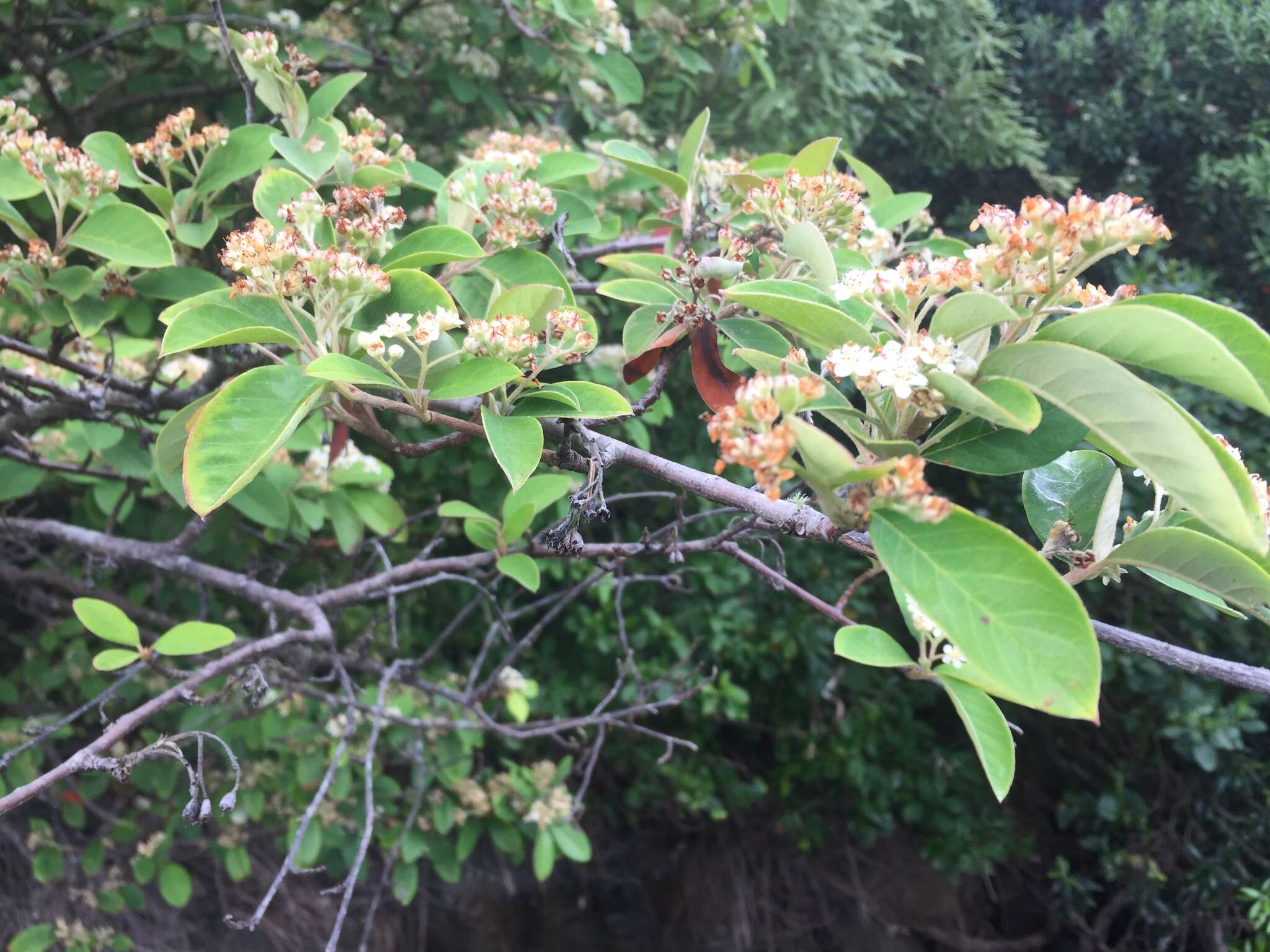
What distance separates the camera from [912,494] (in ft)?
1.84

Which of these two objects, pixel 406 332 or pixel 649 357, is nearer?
pixel 406 332

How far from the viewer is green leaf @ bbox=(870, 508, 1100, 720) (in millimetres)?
516

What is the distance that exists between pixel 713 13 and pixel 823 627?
2.22 m

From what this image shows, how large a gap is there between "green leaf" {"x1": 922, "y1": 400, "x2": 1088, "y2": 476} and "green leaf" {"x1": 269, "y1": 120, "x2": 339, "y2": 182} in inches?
35.4

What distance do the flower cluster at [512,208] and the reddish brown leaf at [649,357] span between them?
229 millimetres

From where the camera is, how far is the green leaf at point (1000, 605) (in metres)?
0.52

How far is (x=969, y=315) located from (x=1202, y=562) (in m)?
0.27

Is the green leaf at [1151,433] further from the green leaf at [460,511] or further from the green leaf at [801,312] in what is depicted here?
the green leaf at [460,511]

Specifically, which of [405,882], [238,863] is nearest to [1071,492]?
[405,882]

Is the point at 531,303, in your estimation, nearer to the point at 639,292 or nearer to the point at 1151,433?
the point at 639,292

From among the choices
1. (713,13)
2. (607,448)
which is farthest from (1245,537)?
(713,13)

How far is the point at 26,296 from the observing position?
1.17m

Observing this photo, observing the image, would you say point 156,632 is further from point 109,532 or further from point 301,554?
point 109,532

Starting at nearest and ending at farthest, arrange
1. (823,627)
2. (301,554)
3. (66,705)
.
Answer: (301,554) < (66,705) < (823,627)
